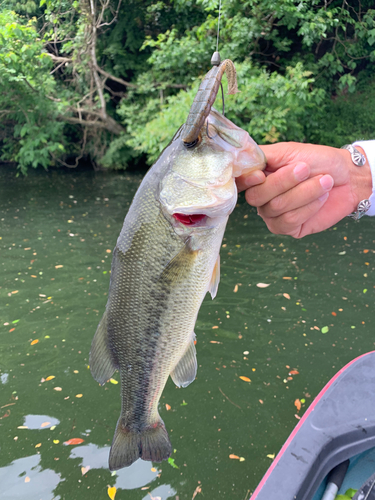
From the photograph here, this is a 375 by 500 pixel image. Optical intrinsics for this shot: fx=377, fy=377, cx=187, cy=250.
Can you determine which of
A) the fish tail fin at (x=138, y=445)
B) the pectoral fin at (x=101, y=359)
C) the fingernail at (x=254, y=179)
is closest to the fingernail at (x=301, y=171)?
the fingernail at (x=254, y=179)

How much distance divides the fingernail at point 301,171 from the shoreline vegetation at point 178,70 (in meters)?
7.72

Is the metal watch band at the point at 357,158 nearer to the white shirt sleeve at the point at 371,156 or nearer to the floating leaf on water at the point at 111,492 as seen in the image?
the white shirt sleeve at the point at 371,156

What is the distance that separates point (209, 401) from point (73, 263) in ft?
14.3

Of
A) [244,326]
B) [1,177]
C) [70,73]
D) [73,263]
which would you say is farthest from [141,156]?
[244,326]

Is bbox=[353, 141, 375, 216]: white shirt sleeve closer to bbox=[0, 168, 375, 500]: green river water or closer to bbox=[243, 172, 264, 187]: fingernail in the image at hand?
bbox=[243, 172, 264, 187]: fingernail

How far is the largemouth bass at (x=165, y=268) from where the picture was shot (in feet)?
4.97

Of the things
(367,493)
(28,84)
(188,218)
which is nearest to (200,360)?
(367,493)

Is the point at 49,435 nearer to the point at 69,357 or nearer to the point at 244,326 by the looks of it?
the point at 69,357

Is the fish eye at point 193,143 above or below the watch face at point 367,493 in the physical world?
above

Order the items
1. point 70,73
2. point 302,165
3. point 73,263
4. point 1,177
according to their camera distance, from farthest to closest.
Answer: point 70,73 < point 1,177 < point 73,263 < point 302,165

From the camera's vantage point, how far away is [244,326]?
5270 millimetres

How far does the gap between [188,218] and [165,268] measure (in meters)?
Answer: 0.23

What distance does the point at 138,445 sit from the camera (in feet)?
6.07

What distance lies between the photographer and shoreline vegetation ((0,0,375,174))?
9.90 meters
